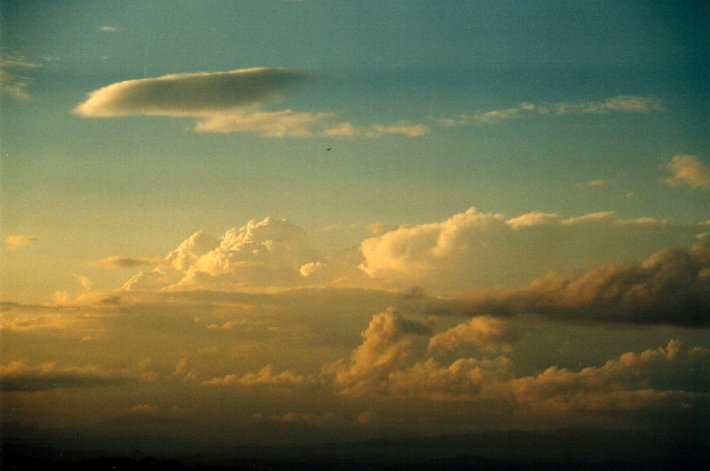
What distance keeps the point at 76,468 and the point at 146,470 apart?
11.7 m

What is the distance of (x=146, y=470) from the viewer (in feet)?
259

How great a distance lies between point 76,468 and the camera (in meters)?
76.5
